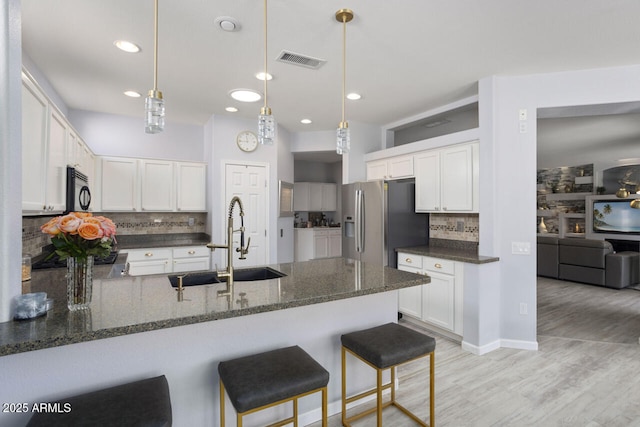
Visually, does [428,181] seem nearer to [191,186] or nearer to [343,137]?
[343,137]

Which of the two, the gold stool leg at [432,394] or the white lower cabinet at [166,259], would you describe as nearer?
the gold stool leg at [432,394]

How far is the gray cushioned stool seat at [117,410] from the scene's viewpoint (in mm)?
1098

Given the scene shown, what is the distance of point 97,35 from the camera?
241cm

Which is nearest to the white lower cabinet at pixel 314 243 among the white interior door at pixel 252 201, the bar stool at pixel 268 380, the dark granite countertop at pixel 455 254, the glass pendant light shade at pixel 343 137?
the white interior door at pixel 252 201

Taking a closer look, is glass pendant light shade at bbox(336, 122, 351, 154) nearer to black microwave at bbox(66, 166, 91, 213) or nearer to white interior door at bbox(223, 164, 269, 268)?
black microwave at bbox(66, 166, 91, 213)

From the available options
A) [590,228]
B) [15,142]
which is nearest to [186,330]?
[15,142]

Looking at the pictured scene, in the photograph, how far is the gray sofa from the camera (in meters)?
5.46

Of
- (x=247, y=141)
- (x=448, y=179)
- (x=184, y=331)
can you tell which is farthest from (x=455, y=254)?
(x=247, y=141)

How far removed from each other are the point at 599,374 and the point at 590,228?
19.1ft

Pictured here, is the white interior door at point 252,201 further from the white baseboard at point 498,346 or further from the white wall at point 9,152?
the white wall at point 9,152

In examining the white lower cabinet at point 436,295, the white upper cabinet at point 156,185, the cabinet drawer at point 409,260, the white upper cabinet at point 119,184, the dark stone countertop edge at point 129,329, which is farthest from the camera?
the white upper cabinet at point 156,185

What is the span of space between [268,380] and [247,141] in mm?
3784

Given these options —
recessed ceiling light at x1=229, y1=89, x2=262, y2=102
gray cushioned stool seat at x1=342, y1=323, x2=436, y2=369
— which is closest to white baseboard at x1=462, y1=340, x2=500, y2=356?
gray cushioned stool seat at x1=342, y1=323, x2=436, y2=369

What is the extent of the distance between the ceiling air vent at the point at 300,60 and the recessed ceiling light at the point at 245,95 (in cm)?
87
